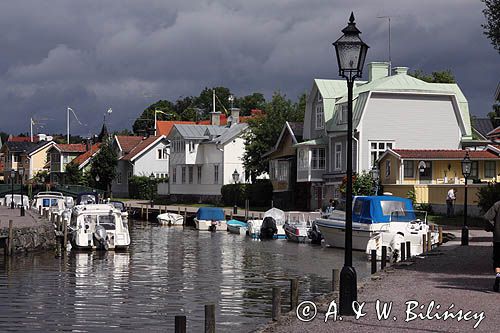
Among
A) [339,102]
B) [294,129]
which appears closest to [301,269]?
[339,102]

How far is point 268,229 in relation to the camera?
5500 centimetres

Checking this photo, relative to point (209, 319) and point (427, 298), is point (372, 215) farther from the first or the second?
Result: point (209, 319)

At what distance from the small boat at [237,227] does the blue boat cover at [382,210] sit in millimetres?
17543

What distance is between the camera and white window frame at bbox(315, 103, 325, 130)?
7131cm

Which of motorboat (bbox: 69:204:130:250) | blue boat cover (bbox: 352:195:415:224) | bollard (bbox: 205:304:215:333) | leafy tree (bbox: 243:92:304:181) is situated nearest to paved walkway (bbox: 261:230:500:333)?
bollard (bbox: 205:304:215:333)

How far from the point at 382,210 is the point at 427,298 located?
22885 mm

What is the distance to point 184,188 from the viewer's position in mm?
95375

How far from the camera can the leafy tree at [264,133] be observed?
8506 centimetres

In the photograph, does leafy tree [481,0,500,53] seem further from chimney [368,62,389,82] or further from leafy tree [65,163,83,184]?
leafy tree [65,163,83,184]

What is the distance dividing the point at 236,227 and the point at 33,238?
19.3 m

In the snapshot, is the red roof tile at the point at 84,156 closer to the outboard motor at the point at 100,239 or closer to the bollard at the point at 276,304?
the outboard motor at the point at 100,239

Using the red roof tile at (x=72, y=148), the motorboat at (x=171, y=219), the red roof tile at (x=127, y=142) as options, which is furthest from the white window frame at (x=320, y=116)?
the red roof tile at (x=72, y=148)

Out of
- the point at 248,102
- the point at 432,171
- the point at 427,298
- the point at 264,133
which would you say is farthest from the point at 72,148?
the point at 427,298

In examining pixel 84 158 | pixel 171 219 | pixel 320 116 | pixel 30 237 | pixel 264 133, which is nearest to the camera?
pixel 30 237
